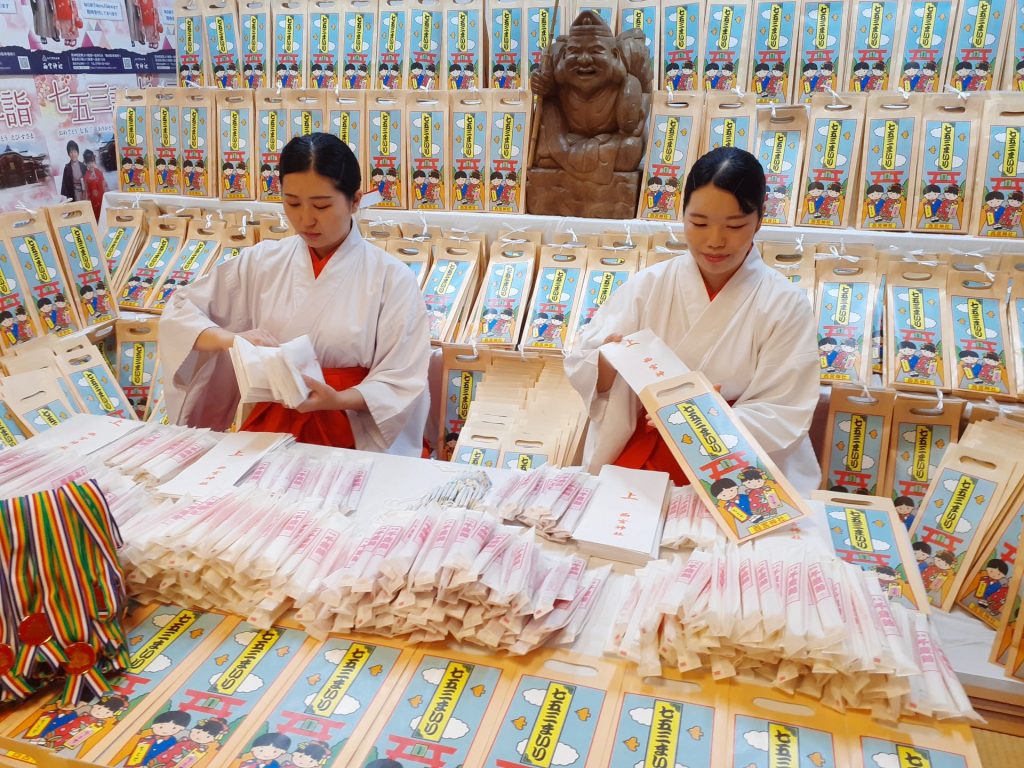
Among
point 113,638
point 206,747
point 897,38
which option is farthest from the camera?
point 897,38

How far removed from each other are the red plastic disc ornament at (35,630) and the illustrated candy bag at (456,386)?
73.2 inches

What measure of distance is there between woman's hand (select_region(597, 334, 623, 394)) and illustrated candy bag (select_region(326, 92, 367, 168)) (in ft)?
6.20

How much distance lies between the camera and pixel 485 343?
117 inches

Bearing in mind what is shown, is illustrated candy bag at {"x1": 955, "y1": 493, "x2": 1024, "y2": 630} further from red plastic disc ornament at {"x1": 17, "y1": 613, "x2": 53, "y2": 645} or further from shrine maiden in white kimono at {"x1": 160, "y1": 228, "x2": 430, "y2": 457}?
red plastic disc ornament at {"x1": 17, "y1": 613, "x2": 53, "y2": 645}

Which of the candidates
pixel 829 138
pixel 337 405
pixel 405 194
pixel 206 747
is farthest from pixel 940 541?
pixel 405 194

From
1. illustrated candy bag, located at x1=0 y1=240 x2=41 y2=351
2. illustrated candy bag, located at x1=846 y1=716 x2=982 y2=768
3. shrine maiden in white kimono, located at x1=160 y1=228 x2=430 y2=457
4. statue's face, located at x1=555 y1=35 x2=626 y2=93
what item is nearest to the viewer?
illustrated candy bag, located at x1=846 y1=716 x2=982 y2=768

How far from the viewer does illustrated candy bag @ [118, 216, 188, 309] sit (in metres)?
3.38

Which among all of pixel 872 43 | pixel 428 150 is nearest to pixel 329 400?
pixel 428 150

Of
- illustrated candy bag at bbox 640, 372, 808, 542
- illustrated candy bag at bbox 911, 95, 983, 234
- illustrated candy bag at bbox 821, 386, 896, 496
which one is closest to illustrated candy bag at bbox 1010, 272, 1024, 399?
illustrated candy bag at bbox 911, 95, 983, 234

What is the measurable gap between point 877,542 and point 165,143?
3.57 meters

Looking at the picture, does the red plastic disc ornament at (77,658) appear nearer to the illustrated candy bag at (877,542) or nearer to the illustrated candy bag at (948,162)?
the illustrated candy bag at (877,542)

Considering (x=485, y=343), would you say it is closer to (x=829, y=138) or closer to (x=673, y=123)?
(x=673, y=123)

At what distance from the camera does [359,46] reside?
3.73 metres

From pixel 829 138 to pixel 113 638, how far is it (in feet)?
9.55
